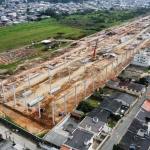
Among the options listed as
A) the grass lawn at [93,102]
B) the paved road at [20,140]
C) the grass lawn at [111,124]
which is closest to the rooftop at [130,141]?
the grass lawn at [111,124]

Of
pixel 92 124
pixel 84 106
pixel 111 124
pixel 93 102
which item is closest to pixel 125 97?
pixel 93 102

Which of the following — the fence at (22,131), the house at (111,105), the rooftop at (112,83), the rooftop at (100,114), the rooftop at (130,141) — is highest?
the rooftop at (112,83)

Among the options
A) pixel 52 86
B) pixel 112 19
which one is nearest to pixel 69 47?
pixel 52 86

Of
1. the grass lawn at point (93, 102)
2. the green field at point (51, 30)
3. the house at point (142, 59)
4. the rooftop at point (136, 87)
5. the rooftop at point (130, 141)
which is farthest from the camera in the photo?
the green field at point (51, 30)

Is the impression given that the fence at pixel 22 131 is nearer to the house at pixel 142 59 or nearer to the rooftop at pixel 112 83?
the rooftop at pixel 112 83

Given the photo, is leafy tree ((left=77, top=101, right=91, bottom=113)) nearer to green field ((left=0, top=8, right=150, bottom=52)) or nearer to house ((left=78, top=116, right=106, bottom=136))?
house ((left=78, top=116, right=106, bottom=136))

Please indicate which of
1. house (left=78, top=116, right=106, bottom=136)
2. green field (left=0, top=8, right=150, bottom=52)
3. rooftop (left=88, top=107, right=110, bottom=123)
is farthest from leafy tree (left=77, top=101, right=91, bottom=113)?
green field (left=0, top=8, right=150, bottom=52)
